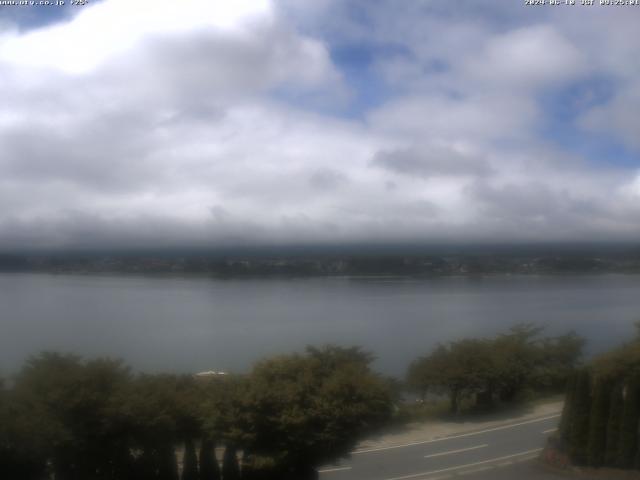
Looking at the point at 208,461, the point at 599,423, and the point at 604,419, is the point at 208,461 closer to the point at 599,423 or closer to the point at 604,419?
the point at 599,423

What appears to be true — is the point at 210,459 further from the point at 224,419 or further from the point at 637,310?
the point at 637,310

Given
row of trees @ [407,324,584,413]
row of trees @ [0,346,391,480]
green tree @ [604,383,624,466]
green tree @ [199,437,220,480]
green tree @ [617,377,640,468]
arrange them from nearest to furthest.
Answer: row of trees @ [0,346,391,480] → green tree @ [199,437,220,480] → green tree @ [617,377,640,468] → green tree @ [604,383,624,466] → row of trees @ [407,324,584,413]

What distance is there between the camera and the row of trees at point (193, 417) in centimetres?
955

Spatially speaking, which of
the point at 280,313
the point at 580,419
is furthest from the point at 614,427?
the point at 280,313

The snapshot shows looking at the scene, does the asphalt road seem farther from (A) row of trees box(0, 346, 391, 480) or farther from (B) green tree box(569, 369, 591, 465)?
(A) row of trees box(0, 346, 391, 480)

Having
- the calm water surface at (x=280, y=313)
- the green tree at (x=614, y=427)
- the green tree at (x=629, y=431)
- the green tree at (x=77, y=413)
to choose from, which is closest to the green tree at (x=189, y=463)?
the green tree at (x=77, y=413)

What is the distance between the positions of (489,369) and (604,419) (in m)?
6.77

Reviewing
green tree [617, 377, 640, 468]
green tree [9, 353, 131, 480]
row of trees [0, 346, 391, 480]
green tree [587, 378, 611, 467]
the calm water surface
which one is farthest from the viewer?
the calm water surface

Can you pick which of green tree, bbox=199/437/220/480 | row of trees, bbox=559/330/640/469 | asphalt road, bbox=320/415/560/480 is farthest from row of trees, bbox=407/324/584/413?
green tree, bbox=199/437/220/480

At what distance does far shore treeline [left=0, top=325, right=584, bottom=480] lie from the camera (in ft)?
30.4

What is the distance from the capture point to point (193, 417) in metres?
10.3

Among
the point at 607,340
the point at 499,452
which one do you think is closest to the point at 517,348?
the point at 607,340

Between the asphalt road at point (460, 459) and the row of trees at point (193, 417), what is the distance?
109 centimetres

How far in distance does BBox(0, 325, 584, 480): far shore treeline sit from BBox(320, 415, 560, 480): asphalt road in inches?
33.0
